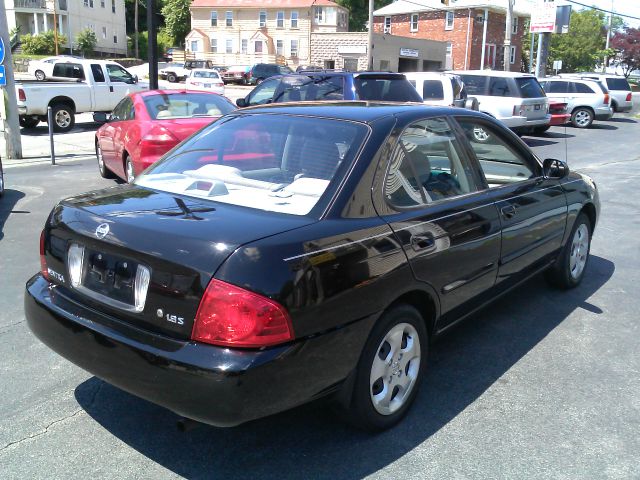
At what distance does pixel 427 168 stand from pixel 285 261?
1.43 meters

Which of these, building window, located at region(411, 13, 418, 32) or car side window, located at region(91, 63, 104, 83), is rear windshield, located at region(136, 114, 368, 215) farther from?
building window, located at region(411, 13, 418, 32)

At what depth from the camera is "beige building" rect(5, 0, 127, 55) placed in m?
61.3

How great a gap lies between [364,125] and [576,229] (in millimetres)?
2754

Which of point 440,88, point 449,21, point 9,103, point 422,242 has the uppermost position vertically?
point 449,21

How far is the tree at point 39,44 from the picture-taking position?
56750mm

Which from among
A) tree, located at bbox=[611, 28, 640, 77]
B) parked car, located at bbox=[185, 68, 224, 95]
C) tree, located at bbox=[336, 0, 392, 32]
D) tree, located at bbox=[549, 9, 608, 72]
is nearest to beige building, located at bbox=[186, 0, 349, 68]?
tree, located at bbox=[336, 0, 392, 32]

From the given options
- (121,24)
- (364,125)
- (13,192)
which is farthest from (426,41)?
(364,125)

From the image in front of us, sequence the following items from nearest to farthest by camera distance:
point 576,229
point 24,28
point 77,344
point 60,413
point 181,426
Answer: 1. point 181,426
2. point 77,344
3. point 60,413
4. point 576,229
5. point 24,28

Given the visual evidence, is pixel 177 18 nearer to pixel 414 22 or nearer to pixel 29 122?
pixel 414 22

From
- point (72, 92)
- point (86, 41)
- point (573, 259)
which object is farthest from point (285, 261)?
point (86, 41)

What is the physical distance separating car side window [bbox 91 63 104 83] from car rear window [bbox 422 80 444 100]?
10.7 meters

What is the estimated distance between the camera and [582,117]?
23.6 m

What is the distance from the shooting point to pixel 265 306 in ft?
8.39

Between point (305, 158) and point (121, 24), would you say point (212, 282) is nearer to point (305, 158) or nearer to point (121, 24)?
point (305, 158)
